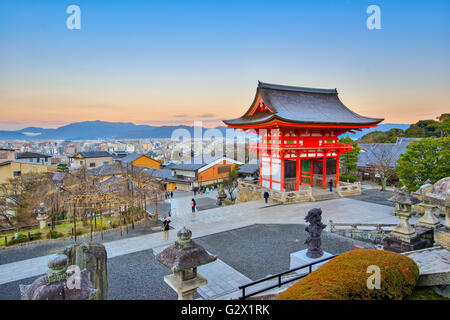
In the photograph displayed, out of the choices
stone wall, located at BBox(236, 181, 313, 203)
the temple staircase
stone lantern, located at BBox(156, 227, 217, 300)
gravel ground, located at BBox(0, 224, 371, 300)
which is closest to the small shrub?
gravel ground, located at BBox(0, 224, 371, 300)

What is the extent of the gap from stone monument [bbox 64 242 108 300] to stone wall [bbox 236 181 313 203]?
1617 cm

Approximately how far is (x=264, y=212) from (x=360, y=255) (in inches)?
488

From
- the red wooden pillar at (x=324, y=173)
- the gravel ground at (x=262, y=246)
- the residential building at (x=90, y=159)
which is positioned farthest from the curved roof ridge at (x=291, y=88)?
the residential building at (x=90, y=159)

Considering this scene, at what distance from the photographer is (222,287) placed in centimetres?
877

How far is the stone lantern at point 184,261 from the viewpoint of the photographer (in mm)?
5453

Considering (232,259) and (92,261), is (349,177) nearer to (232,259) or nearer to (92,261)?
(232,259)

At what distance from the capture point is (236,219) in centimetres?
1680

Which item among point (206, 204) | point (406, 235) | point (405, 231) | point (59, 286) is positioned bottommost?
point (206, 204)

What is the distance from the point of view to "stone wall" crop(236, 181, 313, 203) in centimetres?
2047

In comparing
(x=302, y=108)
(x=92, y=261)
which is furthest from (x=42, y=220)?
(x=302, y=108)

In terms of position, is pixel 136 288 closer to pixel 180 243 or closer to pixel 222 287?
pixel 222 287

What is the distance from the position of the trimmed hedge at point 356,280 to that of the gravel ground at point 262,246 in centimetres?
451

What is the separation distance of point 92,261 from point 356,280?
18.8 ft
